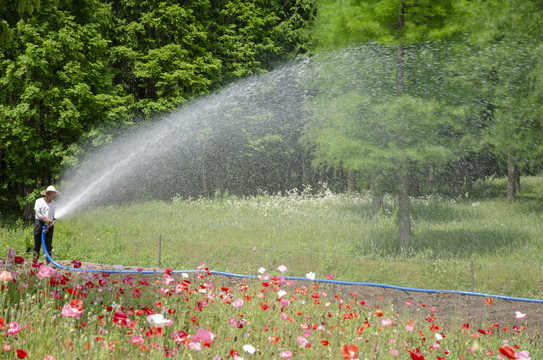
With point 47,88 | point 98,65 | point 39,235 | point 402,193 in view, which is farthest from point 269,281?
point 47,88

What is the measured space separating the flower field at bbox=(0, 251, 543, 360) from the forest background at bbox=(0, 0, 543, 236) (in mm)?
3702

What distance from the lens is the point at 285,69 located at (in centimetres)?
3147

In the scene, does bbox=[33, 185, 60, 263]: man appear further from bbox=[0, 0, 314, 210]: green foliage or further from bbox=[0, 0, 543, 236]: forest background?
bbox=[0, 0, 314, 210]: green foliage

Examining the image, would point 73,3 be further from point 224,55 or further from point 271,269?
point 271,269

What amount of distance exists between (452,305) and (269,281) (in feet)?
9.97

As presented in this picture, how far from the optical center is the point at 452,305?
23.1 ft

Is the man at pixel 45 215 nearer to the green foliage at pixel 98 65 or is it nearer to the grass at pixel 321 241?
the grass at pixel 321 241

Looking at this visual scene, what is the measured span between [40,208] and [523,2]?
17.2 m

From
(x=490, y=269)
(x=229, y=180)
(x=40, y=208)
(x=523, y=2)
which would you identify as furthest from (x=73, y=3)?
(x=490, y=269)

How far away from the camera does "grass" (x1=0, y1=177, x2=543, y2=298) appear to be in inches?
360

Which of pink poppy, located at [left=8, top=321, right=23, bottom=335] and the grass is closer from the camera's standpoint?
pink poppy, located at [left=8, top=321, right=23, bottom=335]

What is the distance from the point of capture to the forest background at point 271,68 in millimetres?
10930

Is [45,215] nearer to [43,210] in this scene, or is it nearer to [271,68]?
[43,210]

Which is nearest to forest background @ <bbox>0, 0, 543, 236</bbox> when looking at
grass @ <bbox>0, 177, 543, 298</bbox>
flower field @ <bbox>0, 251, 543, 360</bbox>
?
grass @ <bbox>0, 177, 543, 298</bbox>
